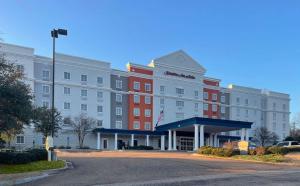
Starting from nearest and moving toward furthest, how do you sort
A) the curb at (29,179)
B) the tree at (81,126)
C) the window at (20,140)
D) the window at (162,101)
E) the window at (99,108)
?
the curb at (29,179), the window at (20,140), the tree at (81,126), the window at (99,108), the window at (162,101)

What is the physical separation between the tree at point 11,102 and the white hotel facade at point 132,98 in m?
37.1

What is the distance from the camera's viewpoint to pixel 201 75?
80.6 metres

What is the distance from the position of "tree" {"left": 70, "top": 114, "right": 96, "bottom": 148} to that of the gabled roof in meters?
19.0

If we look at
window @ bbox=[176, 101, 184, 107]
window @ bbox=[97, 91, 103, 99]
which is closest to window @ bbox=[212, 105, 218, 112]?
window @ bbox=[176, 101, 184, 107]

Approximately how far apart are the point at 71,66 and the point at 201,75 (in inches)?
1146

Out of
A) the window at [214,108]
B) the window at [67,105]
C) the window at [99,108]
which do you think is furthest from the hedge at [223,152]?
the window at [214,108]

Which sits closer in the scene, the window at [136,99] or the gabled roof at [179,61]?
the window at [136,99]

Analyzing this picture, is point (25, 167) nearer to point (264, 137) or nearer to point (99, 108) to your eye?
point (99, 108)

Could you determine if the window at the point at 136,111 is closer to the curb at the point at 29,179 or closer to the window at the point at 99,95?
the window at the point at 99,95

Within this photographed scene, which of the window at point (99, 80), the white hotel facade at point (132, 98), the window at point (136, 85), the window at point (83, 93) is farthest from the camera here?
the window at point (136, 85)

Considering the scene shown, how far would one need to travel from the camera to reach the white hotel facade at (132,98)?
6284 centimetres

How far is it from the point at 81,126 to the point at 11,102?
4403 centimetres

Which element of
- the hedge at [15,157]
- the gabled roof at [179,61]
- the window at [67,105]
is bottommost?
the hedge at [15,157]

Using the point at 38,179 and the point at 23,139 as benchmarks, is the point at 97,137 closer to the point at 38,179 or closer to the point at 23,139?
the point at 23,139
